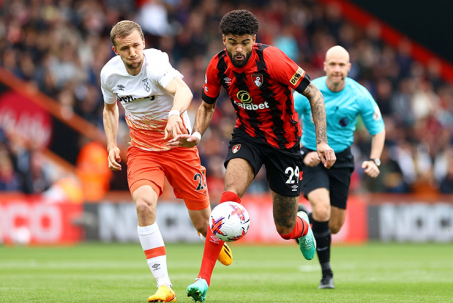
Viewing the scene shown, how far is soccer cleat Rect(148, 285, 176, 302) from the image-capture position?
6430 millimetres

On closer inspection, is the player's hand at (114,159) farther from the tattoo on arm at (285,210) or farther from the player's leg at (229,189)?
the tattoo on arm at (285,210)

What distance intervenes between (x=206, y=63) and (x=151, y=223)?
1383 centimetres

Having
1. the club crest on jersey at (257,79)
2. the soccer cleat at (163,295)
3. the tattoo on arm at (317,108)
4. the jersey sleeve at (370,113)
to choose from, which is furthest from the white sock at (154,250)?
the jersey sleeve at (370,113)

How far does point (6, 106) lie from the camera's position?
1731 cm

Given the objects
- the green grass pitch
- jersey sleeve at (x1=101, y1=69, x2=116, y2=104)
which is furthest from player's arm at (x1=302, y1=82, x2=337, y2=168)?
jersey sleeve at (x1=101, y1=69, x2=116, y2=104)

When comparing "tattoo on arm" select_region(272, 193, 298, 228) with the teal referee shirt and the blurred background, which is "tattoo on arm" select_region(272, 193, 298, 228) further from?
the blurred background

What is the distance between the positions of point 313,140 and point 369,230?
876 centimetres

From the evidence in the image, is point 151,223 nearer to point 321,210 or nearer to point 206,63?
point 321,210

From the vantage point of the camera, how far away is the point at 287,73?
6.61 m

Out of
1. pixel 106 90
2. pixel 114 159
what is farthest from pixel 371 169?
pixel 106 90

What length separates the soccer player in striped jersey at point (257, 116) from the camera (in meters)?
6.48

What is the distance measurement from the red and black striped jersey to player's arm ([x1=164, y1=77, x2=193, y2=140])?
12.4 inches

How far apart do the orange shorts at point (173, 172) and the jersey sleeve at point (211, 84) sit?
683 millimetres

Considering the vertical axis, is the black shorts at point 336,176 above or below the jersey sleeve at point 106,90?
below
